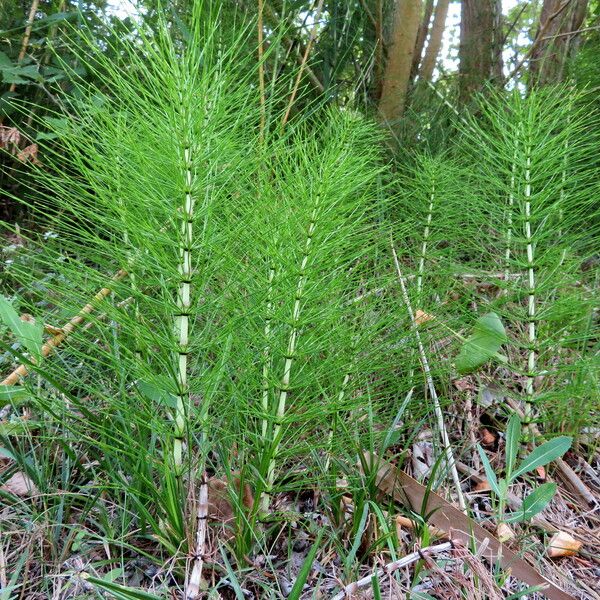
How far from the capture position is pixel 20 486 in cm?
147

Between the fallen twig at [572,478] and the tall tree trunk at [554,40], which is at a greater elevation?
the tall tree trunk at [554,40]

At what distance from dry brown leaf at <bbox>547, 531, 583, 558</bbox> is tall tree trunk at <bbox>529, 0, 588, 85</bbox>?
7.81ft

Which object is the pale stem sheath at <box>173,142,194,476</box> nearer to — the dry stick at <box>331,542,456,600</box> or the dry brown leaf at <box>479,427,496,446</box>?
the dry stick at <box>331,542,456,600</box>

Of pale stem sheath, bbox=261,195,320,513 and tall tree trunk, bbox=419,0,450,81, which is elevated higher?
tall tree trunk, bbox=419,0,450,81

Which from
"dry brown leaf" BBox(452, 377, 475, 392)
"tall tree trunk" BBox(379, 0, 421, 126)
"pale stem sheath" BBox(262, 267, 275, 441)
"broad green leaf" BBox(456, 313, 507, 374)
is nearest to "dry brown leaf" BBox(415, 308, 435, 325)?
"broad green leaf" BBox(456, 313, 507, 374)

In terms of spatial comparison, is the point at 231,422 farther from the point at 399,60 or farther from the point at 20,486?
the point at 399,60

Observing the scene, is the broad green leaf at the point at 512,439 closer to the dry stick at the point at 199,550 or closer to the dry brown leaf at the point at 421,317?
the dry brown leaf at the point at 421,317

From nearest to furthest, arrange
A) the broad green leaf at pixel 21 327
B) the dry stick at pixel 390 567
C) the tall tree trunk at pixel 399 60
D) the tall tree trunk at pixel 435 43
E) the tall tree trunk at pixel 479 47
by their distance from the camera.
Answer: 1. the dry stick at pixel 390 567
2. the broad green leaf at pixel 21 327
3. the tall tree trunk at pixel 399 60
4. the tall tree trunk at pixel 479 47
5. the tall tree trunk at pixel 435 43

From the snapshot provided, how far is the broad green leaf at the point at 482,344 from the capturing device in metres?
1.61

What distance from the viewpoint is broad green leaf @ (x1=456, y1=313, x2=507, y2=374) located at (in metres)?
1.61

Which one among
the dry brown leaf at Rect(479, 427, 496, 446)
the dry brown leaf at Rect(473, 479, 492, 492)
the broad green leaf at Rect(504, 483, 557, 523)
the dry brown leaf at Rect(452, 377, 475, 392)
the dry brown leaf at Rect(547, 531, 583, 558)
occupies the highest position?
the dry brown leaf at Rect(452, 377, 475, 392)

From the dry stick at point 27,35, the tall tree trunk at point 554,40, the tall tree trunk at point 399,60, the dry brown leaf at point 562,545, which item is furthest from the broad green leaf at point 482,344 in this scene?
the dry stick at point 27,35

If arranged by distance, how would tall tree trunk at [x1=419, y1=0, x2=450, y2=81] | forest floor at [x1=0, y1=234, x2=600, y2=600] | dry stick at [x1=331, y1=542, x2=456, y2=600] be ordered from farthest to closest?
tall tree trunk at [x1=419, y1=0, x2=450, y2=81], forest floor at [x1=0, y1=234, x2=600, y2=600], dry stick at [x1=331, y1=542, x2=456, y2=600]

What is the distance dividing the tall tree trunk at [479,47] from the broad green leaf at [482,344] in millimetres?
1942
